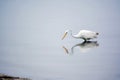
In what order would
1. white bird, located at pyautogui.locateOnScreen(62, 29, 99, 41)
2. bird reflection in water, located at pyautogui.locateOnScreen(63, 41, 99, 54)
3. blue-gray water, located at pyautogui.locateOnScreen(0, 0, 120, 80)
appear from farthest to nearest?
white bird, located at pyautogui.locateOnScreen(62, 29, 99, 41) → bird reflection in water, located at pyautogui.locateOnScreen(63, 41, 99, 54) → blue-gray water, located at pyautogui.locateOnScreen(0, 0, 120, 80)

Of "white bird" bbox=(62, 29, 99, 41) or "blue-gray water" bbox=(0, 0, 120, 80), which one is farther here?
"white bird" bbox=(62, 29, 99, 41)

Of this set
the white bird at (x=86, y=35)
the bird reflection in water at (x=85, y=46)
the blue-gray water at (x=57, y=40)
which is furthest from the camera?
the white bird at (x=86, y=35)

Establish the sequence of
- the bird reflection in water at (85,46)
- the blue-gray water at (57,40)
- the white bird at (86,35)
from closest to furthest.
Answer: the blue-gray water at (57,40), the bird reflection in water at (85,46), the white bird at (86,35)

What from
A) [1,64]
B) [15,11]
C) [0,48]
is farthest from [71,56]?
[15,11]

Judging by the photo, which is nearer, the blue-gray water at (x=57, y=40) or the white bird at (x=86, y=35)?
the blue-gray water at (x=57, y=40)

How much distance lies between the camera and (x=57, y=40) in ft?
9.89

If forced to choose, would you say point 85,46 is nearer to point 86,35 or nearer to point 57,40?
point 86,35

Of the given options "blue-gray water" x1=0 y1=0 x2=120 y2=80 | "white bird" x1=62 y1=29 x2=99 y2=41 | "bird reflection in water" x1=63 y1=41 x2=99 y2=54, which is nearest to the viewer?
"blue-gray water" x1=0 y1=0 x2=120 y2=80

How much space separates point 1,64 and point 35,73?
43 cm

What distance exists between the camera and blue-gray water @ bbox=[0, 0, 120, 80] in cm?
233

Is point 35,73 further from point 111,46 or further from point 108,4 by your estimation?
point 108,4

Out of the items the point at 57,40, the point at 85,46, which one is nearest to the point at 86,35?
the point at 85,46

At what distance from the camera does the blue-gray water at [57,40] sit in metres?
2.33

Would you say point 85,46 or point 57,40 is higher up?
point 57,40
